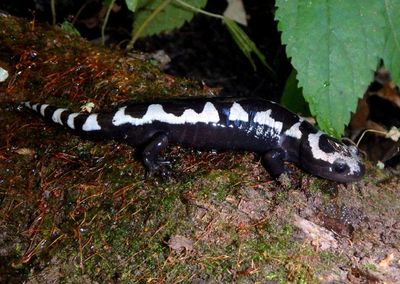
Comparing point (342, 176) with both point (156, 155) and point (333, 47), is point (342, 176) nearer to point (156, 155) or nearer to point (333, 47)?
point (333, 47)

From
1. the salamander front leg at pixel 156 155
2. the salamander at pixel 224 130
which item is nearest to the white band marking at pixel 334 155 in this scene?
the salamander at pixel 224 130

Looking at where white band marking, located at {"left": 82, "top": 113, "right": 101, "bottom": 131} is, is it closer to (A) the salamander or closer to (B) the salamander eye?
(A) the salamander

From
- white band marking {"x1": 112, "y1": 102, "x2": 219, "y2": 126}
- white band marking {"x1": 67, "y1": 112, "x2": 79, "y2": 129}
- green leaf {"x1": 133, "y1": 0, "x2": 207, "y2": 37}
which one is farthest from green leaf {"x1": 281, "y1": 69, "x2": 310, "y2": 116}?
white band marking {"x1": 67, "y1": 112, "x2": 79, "y2": 129}

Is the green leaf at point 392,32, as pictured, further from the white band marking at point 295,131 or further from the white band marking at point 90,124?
the white band marking at point 90,124

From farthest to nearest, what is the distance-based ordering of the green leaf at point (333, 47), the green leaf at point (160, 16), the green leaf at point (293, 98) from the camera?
the green leaf at point (160, 16) < the green leaf at point (293, 98) < the green leaf at point (333, 47)

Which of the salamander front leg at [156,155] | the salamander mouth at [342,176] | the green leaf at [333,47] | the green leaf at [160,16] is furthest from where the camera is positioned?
the green leaf at [160,16]

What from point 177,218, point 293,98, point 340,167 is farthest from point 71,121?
point 340,167
